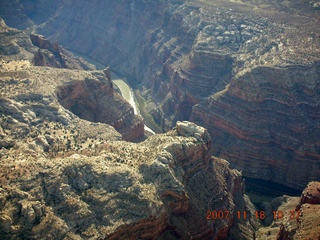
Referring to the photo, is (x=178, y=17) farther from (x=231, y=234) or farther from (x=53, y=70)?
(x=231, y=234)

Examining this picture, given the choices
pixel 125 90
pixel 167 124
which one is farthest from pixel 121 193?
pixel 125 90

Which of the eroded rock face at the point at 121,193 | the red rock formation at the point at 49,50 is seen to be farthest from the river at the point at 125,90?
the eroded rock face at the point at 121,193

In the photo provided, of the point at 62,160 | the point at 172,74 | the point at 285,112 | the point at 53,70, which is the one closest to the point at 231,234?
the point at 62,160

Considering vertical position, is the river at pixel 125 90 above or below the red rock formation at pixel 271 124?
below
